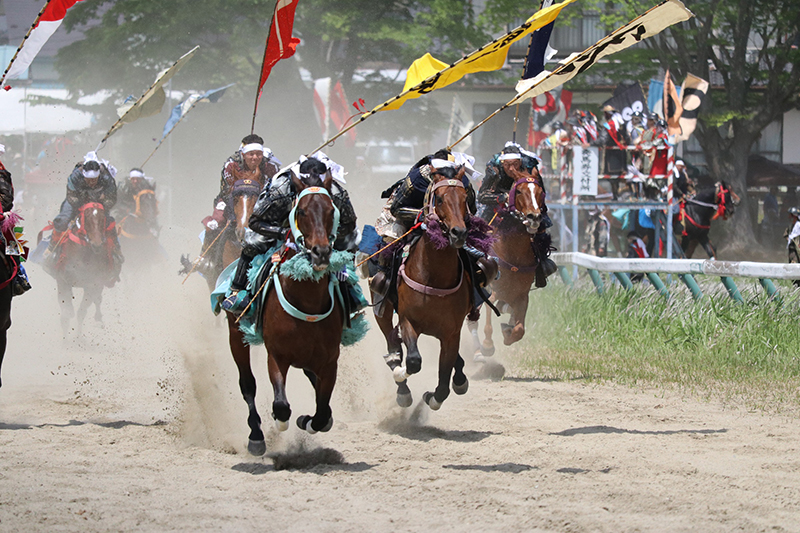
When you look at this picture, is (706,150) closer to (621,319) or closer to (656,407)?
(621,319)

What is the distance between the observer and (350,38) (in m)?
33.3

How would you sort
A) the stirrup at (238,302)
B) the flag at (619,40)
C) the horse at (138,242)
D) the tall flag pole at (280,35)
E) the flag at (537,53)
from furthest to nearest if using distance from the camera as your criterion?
the horse at (138,242) < the flag at (537,53) < the tall flag pole at (280,35) < the flag at (619,40) < the stirrup at (238,302)

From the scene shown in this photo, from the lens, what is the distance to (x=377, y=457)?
7707mm

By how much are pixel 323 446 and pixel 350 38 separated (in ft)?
87.8

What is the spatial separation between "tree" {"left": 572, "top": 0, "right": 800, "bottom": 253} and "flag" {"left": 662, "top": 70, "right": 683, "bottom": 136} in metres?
4.12

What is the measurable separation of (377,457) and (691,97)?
19237mm

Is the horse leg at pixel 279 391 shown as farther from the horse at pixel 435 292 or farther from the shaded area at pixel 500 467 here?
the horse at pixel 435 292

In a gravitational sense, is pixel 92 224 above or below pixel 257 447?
above

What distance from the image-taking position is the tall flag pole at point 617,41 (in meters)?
8.27

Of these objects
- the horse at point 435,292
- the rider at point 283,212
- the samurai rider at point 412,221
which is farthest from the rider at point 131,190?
the rider at point 283,212

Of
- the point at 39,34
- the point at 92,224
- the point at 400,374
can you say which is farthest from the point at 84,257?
the point at 400,374

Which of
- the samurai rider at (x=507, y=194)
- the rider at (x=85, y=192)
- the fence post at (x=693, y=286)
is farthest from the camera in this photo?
the rider at (x=85, y=192)

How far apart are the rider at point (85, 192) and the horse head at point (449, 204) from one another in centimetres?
835

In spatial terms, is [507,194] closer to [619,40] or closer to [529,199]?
[529,199]
